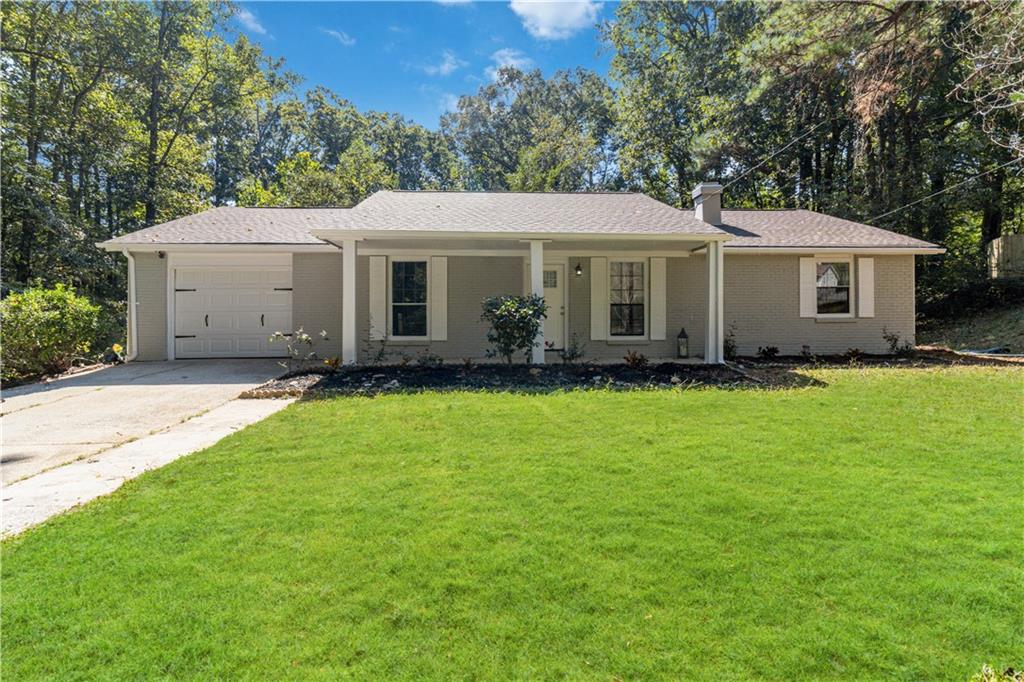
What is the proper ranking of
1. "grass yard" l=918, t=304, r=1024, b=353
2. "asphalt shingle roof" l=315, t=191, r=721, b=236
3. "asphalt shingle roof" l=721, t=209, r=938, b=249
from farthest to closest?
"grass yard" l=918, t=304, r=1024, b=353, "asphalt shingle roof" l=721, t=209, r=938, b=249, "asphalt shingle roof" l=315, t=191, r=721, b=236

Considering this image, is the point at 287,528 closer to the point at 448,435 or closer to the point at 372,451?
the point at 372,451

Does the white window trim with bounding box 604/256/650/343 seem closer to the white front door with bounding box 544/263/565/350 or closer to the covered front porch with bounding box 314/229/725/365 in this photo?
the covered front porch with bounding box 314/229/725/365

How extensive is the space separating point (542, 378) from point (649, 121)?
18792 millimetres

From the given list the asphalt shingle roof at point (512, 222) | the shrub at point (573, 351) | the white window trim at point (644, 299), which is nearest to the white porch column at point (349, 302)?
the asphalt shingle roof at point (512, 222)

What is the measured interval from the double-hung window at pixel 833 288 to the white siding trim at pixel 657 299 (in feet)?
11.8

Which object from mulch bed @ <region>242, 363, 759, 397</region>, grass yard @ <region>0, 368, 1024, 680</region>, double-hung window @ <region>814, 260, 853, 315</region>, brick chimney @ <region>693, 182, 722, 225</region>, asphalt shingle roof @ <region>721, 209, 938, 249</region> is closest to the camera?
grass yard @ <region>0, 368, 1024, 680</region>

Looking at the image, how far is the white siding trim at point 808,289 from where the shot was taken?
37.2 feet

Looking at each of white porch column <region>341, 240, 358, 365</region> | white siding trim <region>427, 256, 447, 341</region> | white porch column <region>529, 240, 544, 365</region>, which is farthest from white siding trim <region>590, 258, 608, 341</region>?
white porch column <region>341, 240, 358, 365</region>

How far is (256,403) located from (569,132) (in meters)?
24.2

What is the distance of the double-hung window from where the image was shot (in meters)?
11.4

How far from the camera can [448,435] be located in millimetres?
5152

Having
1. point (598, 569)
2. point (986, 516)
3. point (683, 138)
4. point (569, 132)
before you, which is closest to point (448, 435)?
point (598, 569)

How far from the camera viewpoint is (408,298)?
10.9m

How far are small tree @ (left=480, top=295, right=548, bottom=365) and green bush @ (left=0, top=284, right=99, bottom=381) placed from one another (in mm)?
7959
